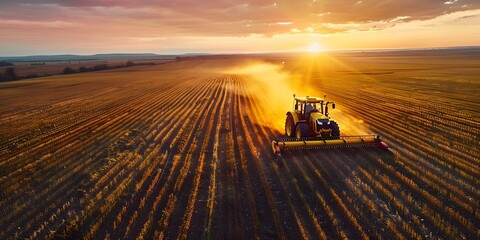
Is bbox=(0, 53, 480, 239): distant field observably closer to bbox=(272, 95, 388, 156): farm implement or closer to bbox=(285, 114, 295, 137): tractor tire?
bbox=(272, 95, 388, 156): farm implement

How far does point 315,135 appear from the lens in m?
12.8

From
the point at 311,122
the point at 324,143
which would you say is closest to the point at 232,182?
the point at 324,143

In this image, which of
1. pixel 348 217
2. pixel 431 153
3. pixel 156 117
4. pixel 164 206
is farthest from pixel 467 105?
pixel 164 206

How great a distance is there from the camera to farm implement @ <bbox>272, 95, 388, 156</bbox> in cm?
1198

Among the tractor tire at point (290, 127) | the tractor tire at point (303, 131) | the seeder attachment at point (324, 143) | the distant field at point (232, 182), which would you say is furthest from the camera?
the tractor tire at point (290, 127)

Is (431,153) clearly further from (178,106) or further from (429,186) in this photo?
(178,106)

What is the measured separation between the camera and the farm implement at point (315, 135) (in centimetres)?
1198

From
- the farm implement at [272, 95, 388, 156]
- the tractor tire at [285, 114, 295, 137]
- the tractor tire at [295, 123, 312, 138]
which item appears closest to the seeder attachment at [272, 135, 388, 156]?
the farm implement at [272, 95, 388, 156]

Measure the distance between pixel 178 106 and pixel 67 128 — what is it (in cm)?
847

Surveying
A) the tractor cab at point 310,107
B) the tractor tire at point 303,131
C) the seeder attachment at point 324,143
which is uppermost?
the tractor cab at point 310,107

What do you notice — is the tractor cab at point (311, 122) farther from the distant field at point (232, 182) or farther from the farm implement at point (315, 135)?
the distant field at point (232, 182)

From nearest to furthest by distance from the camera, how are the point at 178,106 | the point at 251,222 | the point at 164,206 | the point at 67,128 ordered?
the point at 251,222
the point at 164,206
the point at 67,128
the point at 178,106

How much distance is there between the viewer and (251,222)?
7.40 meters

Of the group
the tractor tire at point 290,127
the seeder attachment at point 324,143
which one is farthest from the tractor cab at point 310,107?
the seeder attachment at point 324,143
